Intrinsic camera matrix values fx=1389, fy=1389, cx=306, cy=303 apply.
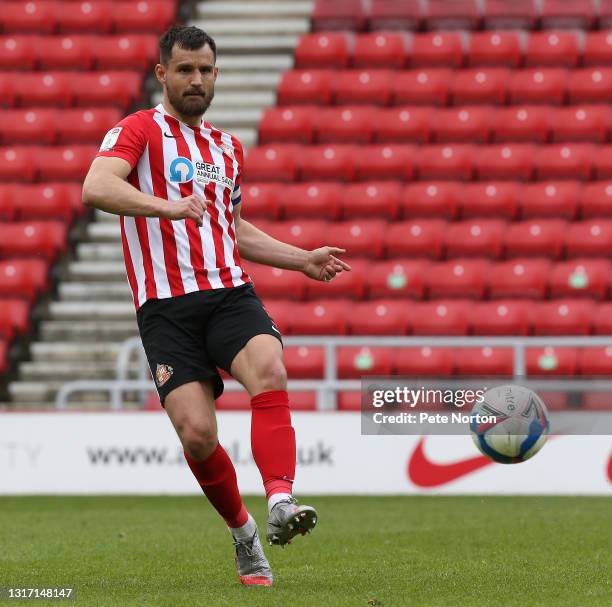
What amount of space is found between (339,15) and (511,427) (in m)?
10.8

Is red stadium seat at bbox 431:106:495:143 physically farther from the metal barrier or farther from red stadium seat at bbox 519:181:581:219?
the metal barrier

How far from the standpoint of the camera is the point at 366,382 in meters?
11.7

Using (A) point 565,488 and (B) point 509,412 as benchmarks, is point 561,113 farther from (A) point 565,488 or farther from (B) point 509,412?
(B) point 509,412

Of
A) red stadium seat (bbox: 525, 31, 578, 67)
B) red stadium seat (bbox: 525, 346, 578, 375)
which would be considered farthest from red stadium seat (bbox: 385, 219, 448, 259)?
red stadium seat (bbox: 525, 31, 578, 67)

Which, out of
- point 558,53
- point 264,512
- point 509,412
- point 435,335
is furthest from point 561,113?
point 509,412

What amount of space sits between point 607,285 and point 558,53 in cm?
370

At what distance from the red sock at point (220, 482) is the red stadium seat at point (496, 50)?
11.0 meters

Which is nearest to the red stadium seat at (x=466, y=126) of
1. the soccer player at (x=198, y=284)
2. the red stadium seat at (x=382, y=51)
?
the red stadium seat at (x=382, y=51)

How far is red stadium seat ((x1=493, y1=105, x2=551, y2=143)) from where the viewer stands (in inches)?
575

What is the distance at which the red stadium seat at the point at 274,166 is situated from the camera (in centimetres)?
1470

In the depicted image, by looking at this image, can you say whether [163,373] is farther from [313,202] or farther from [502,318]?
[313,202]

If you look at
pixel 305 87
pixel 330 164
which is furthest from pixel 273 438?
pixel 305 87

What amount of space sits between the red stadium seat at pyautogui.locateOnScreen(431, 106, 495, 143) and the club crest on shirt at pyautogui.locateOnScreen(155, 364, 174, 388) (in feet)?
33.1

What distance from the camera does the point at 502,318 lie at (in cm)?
1246
